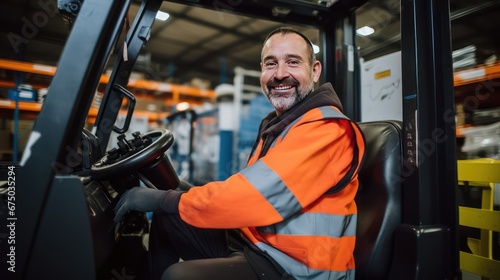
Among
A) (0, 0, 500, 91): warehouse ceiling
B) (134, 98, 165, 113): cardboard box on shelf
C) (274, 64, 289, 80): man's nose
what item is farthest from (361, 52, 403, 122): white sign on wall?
(134, 98, 165, 113): cardboard box on shelf

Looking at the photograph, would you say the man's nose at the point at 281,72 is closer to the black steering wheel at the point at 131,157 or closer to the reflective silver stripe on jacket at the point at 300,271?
the black steering wheel at the point at 131,157

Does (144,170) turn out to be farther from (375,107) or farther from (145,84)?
(145,84)

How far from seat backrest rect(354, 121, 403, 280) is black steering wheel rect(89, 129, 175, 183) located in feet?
3.62

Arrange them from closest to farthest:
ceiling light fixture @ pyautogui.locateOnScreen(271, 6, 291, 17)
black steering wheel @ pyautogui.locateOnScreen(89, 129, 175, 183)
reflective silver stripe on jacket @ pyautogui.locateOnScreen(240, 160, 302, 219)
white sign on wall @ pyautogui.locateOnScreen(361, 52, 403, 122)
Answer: reflective silver stripe on jacket @ pyautogui.locateOnScreen(240, 160, 302, 219), black steering wheel @ pyautogui.locateOnScreen(89, 129, 175, 183), ceiling light fixture @ pyautogui.locateOnScreen(271, 6, 291, 17), white sign on wall @ pyautogui.locateOnScreen(361, 52, 403, 122)

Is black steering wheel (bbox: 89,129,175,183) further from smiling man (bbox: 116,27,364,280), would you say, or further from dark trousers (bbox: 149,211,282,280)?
dark trousers (bbox: 149,211,282,280)

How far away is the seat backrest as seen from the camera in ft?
5.05

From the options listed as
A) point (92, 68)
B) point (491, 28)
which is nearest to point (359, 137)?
point (92, 68)

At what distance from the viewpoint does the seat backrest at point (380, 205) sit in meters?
1.54

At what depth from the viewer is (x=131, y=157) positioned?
1.74 metres

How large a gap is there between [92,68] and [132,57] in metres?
1.04

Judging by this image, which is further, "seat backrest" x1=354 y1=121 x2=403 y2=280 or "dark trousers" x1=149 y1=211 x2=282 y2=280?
"dark trousers" x1=149 y1=211 x2=282 y2=280

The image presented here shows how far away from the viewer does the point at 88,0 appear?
118cm

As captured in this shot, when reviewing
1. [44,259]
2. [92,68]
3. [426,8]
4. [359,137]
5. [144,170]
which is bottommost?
[44,259]

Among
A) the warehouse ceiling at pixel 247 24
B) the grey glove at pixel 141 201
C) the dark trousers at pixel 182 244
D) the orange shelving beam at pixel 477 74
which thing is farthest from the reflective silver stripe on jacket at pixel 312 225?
the orange shelving beam at pixel 477 74
